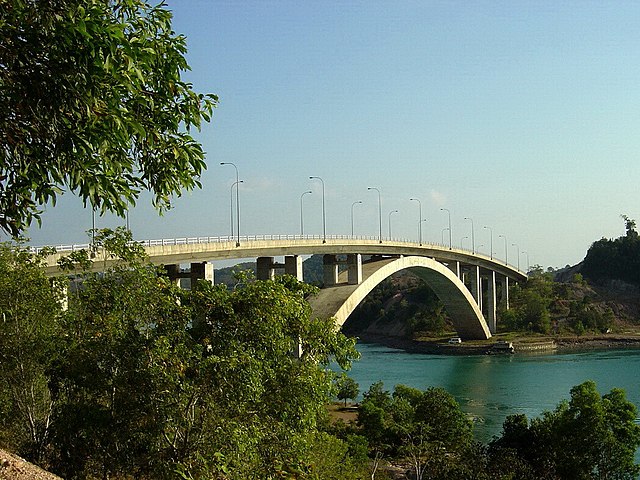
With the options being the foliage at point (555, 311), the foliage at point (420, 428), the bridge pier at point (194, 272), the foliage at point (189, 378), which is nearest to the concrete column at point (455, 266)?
the foliage at point (555, 311)

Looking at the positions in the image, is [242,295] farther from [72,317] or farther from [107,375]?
[72,317]

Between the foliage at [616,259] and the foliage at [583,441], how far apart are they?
82.7 meters

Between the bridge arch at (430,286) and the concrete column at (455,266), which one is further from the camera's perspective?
the concrete column at (455,266)

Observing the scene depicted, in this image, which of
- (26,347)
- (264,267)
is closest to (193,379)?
(26,347)

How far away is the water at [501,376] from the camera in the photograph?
139ft

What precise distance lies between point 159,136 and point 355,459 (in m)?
18.2

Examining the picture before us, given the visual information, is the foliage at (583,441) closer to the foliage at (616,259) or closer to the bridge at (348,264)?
the bridge at (348,264)

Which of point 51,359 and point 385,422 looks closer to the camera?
point 51,359

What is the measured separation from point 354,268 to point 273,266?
31.8ft

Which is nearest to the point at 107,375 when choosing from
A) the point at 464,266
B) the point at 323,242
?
the point at 323,242

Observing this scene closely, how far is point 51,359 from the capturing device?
14469 mm

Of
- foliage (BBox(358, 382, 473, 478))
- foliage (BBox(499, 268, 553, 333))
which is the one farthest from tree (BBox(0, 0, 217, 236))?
foliage (BBox(499, 268, 553, 333))

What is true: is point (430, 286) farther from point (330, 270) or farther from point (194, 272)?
point (194, 272)

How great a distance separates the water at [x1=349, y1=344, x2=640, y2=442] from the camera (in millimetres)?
42281
